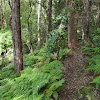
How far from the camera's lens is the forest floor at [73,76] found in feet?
9.57

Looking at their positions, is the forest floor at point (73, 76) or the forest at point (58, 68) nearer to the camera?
the forest at point (58, 68)

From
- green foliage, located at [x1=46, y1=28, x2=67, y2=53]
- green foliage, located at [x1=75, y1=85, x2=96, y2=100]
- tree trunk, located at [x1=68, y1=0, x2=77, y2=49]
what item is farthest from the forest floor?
green foliage, located at [x1=46, y1=28, x2=67, y2=53]

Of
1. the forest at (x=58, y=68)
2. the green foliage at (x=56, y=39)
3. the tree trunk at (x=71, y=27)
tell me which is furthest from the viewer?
the tree trunk at (x=71, y=27)

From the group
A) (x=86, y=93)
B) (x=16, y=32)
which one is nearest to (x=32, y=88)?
(x=86, y=93)

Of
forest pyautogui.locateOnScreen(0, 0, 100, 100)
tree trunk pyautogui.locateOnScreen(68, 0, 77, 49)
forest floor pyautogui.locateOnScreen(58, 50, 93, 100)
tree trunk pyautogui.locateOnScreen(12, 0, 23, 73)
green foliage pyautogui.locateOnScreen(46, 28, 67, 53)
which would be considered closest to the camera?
forest pyautogui.locateOnScreen(0, 0, 100, 100)

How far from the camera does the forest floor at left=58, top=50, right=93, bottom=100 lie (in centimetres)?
292

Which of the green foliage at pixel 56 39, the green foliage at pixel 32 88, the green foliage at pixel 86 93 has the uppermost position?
the green foliage at pixel 56 39

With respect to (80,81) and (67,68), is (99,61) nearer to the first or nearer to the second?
(80,81)

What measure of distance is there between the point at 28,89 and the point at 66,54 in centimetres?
314

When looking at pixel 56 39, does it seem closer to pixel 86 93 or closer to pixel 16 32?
pixel 16 32

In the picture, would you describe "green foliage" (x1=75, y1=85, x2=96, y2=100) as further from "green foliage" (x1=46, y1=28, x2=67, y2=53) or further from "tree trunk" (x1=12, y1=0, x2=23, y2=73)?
"tree trunk" (x1=12, y1=0, x2=23, y2=73)

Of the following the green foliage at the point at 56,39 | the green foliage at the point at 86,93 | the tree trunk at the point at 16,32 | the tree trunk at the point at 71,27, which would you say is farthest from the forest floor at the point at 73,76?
the tree trunk at the point at 16,32

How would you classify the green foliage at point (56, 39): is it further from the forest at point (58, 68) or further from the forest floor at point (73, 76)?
the forest floor at point (73, 76)

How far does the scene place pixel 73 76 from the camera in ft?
12.4
